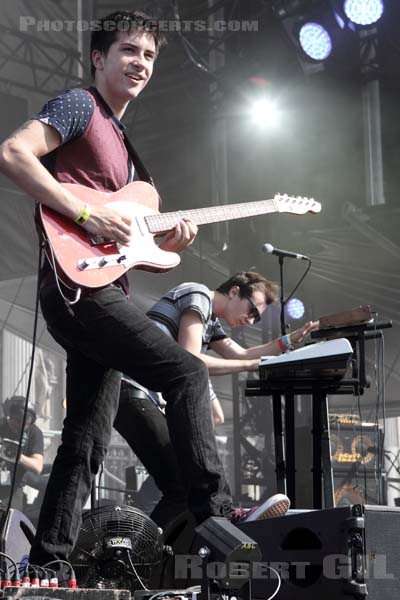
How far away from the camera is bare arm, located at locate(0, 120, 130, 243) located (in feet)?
8.42

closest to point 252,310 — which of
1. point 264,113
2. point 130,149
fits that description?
point 130,149

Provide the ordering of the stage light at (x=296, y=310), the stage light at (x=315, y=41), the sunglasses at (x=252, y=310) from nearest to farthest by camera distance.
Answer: the sunglasses at (x=252, y=310) → the stage light at (x=315, y=41) → the stage light at (x=296, y=310)

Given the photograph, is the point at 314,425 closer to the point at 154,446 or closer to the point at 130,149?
the point at 154,446

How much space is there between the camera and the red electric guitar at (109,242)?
8.61ft

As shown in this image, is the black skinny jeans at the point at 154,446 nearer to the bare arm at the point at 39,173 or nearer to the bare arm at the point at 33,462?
the bare arm at the point at 39,173

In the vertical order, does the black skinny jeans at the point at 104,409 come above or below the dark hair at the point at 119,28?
below

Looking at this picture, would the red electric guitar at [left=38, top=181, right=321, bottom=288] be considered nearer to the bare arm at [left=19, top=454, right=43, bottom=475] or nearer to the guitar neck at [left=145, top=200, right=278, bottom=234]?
the guitar neck at [left=145, top=200, right=278, bottom=234]

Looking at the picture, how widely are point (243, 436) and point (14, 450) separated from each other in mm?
2732

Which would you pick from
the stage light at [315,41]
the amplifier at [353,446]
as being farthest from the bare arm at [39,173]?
the amplifier at [353,446]

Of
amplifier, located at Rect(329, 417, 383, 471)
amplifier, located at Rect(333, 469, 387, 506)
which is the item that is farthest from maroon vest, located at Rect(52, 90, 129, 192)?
amplifier, located at Rect(329, 417, 383, 471)

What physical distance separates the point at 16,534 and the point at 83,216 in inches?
47.0

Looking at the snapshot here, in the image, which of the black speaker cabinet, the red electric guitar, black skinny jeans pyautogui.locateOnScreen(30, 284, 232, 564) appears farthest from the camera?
the red electric guitar

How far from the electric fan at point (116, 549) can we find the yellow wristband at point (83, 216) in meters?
1.04

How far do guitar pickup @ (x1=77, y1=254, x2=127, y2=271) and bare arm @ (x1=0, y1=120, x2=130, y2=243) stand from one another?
0.07 metres
